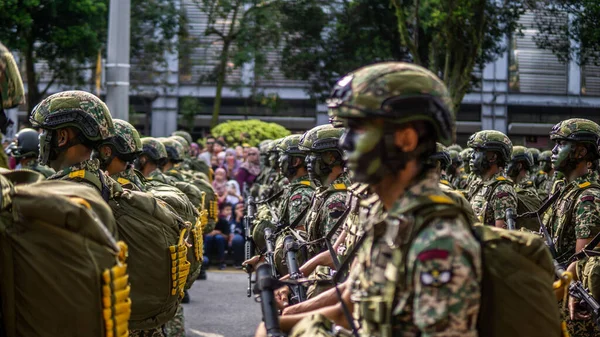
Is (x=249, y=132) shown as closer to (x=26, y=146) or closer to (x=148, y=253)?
(x=26, y=146)

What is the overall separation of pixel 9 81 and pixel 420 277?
5.84 feet

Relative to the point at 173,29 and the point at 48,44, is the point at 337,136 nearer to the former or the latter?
the point at 48,44

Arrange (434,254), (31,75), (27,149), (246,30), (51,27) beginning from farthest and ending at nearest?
(246,30) < (31,75) < (51,27) < (27,149) < (434,254)

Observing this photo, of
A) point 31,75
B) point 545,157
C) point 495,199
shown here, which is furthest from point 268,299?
point 31,75

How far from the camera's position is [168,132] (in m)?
35.0

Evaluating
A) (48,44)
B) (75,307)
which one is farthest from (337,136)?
(48,44)

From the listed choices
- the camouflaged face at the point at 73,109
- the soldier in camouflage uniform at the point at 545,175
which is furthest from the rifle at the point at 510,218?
the soldier in camouflage uniform at the point at 545,175

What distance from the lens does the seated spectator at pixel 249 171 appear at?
61.9 ft

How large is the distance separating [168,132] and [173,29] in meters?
5.49

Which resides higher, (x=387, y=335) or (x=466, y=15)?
(x=466, y=15)

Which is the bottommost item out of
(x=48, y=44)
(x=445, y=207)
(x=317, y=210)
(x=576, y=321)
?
(x=576, y=321)

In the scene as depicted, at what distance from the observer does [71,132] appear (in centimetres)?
570

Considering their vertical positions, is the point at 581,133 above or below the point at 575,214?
above

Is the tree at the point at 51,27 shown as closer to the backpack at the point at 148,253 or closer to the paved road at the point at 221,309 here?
the paved road at the point at 221,309
